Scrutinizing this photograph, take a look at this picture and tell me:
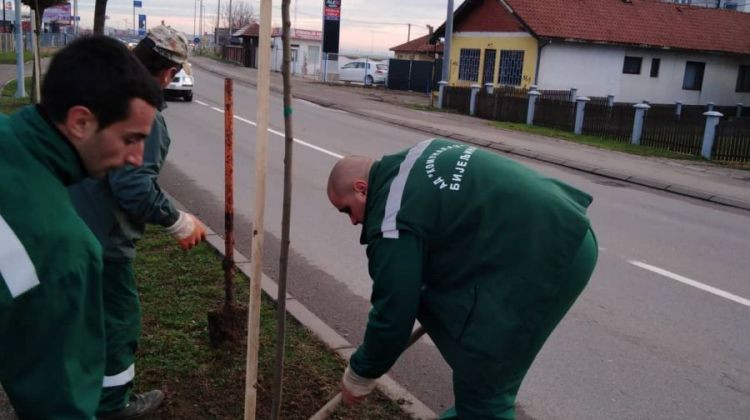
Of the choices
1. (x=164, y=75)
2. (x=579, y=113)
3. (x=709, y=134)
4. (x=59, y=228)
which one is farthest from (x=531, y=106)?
(x=59, y=228)

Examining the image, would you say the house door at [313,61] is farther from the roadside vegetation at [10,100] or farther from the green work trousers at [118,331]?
the green work trousers at [118,331]

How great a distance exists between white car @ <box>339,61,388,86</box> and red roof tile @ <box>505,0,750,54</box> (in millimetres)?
14861

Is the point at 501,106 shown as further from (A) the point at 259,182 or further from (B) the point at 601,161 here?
(A) the point at 259,182

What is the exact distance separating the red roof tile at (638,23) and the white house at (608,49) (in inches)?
1.9

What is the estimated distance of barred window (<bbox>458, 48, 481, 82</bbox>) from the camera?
106 feet

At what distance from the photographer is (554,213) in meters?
2.36

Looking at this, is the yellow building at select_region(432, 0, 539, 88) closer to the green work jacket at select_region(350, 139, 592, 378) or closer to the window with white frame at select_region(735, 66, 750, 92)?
the window with white frame at select_region(735, 66, 750, 92)

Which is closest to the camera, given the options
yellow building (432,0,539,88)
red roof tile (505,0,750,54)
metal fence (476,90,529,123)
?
metal fence (476,90,529,123)

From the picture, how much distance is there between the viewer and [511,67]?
30.0 meters

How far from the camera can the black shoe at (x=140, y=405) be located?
3.37 m

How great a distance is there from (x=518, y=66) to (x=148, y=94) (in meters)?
29.3

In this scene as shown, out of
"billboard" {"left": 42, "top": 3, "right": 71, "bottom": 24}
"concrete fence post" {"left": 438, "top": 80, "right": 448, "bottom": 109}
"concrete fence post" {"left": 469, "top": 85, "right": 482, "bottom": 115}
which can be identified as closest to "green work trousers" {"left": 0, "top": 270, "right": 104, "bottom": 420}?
"concrete fence post" {"left": 469, "top": 85, "right": 482, "bottom": 115}

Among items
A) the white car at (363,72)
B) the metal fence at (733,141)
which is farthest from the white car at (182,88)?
the white car at (363,72)

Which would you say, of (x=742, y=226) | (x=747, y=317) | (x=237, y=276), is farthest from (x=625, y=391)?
(x=742, y=226)
